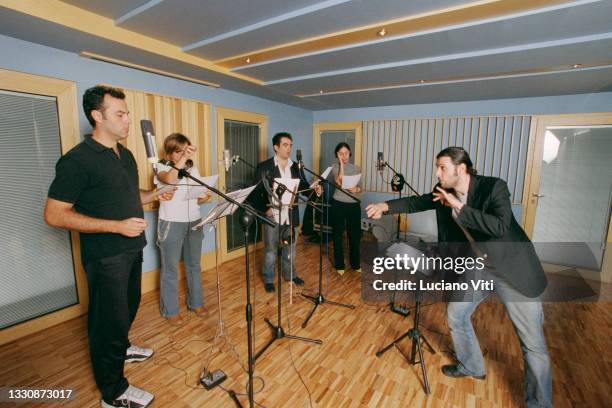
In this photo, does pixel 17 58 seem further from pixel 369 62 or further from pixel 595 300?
pixel 595 300

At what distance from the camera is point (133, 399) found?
Answer: 1799 mm

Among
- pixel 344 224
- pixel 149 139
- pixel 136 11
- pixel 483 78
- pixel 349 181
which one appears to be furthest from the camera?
pixel 344 224

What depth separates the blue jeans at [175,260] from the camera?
2.51 m

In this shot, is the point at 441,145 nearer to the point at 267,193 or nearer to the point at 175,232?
the point at 267,193

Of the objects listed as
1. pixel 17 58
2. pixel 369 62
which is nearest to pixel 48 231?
pixel 17 58

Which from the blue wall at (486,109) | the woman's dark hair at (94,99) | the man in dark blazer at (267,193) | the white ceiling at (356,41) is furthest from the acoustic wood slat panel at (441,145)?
the woman's dark hair at (94,99)

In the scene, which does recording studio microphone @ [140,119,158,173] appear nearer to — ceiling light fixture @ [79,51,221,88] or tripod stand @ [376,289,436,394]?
ceiling light fixture @ [79,51,221,88]

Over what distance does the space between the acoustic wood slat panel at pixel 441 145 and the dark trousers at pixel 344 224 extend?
1.50 metres

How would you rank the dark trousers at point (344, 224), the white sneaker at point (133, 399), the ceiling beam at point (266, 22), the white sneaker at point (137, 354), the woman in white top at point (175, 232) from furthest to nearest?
the dark trousers at point (344, 224), the woman in white top at point (175, 232), the white sneaker at point (137, 354), the ceiling beam at point (266, 22), the white sneaker at point (133, 399)

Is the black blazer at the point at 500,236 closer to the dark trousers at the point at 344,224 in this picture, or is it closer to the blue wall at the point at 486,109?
the dark trousers at the point at 344,224

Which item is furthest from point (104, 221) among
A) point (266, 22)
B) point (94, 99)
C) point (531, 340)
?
point (531, 340)

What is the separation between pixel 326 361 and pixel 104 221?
1713mm

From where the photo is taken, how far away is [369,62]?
2.92 m

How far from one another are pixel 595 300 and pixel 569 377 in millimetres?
1897
